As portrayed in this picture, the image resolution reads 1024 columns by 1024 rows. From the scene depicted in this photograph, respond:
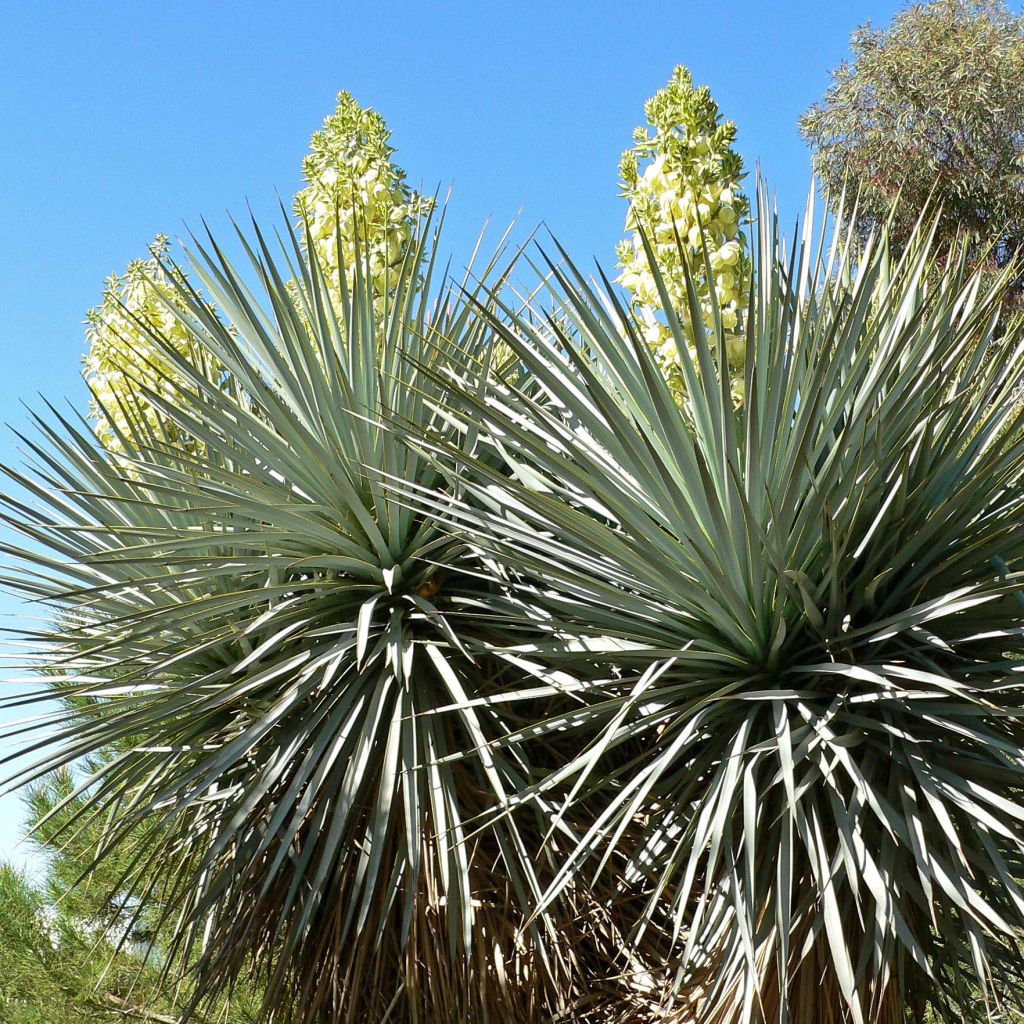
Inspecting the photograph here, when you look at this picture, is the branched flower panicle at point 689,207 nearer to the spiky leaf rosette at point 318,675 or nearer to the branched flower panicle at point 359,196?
the spiky leaf rosette at point 318,675

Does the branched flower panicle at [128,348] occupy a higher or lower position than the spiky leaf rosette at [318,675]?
higher

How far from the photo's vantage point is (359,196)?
12.9ft

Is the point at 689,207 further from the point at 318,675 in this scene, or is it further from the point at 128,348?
the point at 128,348

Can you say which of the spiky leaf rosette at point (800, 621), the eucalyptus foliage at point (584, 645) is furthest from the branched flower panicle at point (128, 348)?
the spiky leaf rosette at point (800, 621)

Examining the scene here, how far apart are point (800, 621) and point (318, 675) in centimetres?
144

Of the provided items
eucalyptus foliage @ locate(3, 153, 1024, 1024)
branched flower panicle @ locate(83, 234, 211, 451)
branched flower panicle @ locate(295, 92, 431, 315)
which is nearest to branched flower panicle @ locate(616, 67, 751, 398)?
eucalyptus foliage @ locate(3, 153, 1024, 1024)

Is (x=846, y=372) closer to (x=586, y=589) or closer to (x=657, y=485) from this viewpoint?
(x=657, y=485)

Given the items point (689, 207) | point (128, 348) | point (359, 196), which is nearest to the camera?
point (689, 207)

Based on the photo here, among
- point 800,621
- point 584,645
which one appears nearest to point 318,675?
point 584,645

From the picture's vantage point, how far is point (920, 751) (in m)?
2.77

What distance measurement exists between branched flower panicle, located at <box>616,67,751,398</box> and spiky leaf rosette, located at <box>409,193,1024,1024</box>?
0.16 m

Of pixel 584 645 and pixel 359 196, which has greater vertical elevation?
pixel 359 196

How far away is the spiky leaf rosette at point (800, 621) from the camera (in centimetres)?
270

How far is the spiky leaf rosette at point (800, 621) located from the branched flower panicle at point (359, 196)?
41.5 inches
